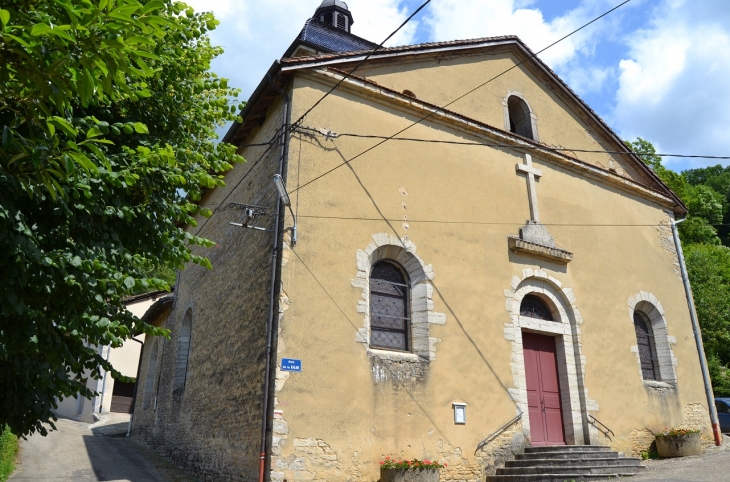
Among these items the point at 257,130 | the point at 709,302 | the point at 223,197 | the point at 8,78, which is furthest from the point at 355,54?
the point at 709,302

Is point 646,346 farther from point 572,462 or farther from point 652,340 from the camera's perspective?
point 572,462

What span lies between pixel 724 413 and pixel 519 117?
9.19m

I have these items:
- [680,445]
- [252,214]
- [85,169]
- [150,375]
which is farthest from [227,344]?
[680,445]

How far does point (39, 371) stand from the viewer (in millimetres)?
5004

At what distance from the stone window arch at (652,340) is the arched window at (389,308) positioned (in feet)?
18.4

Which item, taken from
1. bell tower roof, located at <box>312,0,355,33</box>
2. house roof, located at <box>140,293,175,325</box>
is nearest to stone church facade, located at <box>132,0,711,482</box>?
house roof, located at <box>140,293,175,325</box>

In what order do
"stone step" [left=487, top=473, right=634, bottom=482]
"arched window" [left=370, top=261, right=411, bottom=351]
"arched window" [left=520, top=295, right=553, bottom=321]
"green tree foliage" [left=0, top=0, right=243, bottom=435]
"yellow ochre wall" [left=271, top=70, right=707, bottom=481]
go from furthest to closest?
"arched window" [left=520, top=295, right=553, bottom=321], "arched window" [left=370, top=261, right=411, bottom=351], "stone step" [left=487, top=473, right=634, bottom=482], "yellow ochre wall" [left=271, top=70, right=707, bottom=481], "green tree foliage" [left=0, top=0, right=243, bottom=435]

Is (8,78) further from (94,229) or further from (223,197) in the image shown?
(223,197)

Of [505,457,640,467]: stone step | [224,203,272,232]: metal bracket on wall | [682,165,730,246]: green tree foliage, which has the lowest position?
[505,457,640,467]: stone step

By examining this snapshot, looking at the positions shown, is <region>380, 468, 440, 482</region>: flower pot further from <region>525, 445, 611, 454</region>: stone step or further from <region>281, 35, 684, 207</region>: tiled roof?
<region>281, 35, 684, 207</region>: tiled roof

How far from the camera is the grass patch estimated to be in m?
9.96

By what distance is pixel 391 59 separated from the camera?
421 inches

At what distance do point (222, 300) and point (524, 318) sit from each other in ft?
18.4

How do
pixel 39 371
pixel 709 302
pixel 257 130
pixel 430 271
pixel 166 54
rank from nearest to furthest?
pixel 39 371
pixel 166 54
pixel 430 271
pixel 257 130
pixel 709 302
